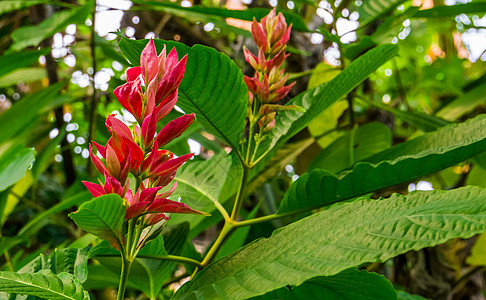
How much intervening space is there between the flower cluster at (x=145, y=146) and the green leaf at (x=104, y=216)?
12 mm

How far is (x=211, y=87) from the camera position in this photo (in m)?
0.52

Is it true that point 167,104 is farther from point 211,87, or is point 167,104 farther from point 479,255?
point 479,255

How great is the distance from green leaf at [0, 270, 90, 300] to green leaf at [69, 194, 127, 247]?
0.17 ft

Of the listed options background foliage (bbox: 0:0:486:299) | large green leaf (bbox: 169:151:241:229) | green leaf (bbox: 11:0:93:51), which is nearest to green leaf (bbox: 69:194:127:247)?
background foliage (bbox: 0:0:486:299)

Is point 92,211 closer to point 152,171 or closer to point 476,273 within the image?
point 152,171

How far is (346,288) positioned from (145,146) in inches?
8.9

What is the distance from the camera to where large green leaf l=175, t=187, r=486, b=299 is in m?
0.32

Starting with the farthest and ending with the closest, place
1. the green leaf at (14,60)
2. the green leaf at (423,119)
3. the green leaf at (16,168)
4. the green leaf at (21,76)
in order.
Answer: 1. the green leaf at (21,76)
2. the green leaf at (14,60)
3. the green leaf at (423,119)
4. the green leaf at (16,168)

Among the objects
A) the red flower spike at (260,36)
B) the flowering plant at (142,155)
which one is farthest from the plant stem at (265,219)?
the red flower spike at (260,36)

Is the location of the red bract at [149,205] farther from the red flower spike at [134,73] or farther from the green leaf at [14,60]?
the green leaf at [14,60]

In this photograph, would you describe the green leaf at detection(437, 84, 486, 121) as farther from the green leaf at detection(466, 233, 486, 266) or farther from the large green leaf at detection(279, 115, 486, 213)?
the large green leaf at detection(279, 115, 486, 213)

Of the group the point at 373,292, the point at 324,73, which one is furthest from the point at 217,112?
the point at 324,73

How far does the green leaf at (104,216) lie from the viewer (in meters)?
0.36

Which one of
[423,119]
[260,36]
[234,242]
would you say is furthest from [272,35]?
[423,119]
